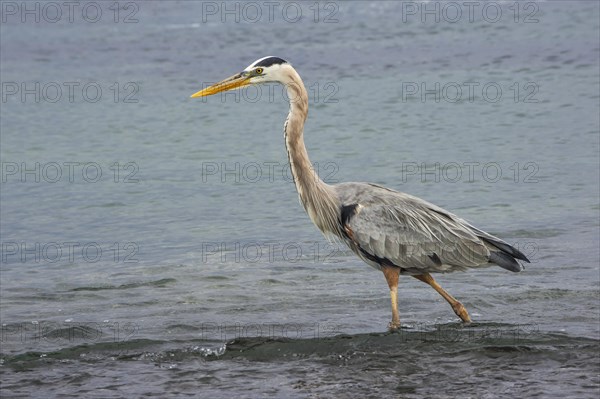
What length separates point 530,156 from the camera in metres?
15.5

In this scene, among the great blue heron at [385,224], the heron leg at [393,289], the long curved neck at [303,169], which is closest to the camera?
the heron leg at [393,289]

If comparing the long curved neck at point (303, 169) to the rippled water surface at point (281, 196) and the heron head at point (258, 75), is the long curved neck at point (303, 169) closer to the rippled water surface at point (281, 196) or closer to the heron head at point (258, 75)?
the heron head at point (258, 75)

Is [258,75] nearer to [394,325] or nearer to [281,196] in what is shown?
[394,325]

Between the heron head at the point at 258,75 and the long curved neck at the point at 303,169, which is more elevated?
the heron head at the point at 258,75

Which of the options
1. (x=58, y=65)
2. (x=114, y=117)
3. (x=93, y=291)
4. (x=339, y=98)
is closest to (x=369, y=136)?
(x=339, y=98)

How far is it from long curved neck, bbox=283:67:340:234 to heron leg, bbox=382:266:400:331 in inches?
25.9

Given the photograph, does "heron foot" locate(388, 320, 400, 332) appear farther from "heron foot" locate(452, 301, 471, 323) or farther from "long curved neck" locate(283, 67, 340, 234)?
"long curved neck" locate(283, 67, 340, 234)

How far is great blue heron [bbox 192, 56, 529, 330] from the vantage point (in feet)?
30.8

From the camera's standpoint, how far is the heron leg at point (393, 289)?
9141mm

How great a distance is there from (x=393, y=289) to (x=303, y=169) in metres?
1.37

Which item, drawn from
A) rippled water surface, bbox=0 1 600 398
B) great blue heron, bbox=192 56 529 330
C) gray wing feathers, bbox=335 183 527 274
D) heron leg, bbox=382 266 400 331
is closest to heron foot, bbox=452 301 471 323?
great blue heron, bbox=192 56 529 330

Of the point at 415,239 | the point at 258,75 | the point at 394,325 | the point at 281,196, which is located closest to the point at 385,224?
the point at 415,239

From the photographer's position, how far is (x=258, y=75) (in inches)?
382

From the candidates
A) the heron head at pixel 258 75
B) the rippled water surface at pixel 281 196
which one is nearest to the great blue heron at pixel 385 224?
the heron head at pixel 258 75
